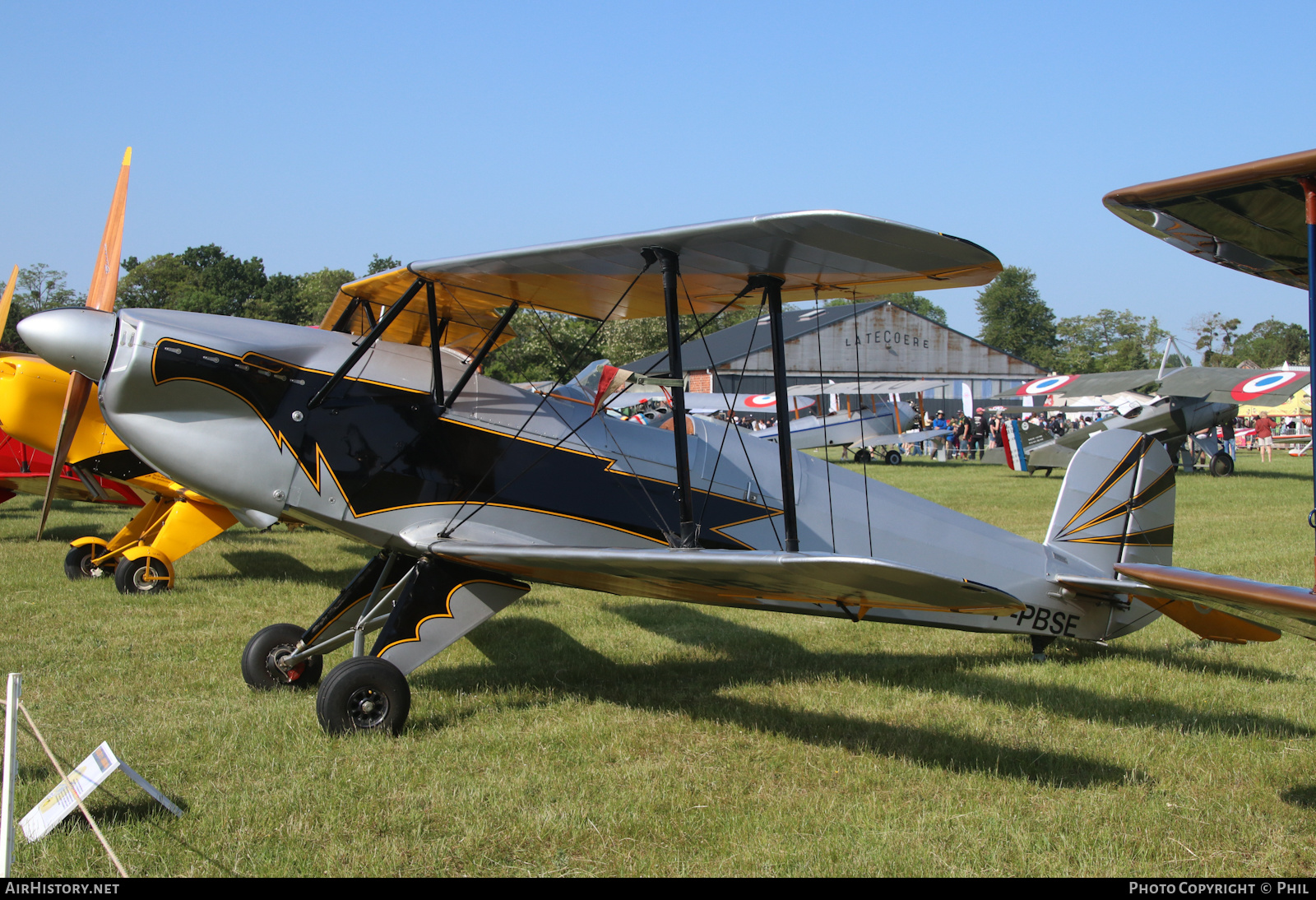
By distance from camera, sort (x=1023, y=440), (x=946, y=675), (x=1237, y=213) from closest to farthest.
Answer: (x=1237, y=213) → (x=946, y=675) → (x=1023, y=440)

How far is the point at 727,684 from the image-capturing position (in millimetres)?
6105

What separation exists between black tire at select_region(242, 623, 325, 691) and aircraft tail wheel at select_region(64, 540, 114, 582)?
500 cm

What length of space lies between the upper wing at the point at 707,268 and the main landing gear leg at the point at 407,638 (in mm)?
1691

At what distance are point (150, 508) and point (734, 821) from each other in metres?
8.49

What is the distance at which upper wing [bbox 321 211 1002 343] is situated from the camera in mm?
4168

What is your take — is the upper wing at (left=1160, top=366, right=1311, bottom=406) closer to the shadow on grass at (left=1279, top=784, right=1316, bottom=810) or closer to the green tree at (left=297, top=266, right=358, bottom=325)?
the shadow on grass at (left=1279, top=784, right=1316, bottom=810)

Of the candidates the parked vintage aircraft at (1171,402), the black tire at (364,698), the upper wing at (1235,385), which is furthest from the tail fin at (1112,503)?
the upper wing at (1235,385)

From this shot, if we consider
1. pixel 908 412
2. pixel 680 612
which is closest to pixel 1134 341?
pixel 908 412

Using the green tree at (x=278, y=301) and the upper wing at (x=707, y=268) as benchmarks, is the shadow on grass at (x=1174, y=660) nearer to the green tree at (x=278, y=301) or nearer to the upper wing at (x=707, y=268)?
the upper wing at (x=707, y=268)

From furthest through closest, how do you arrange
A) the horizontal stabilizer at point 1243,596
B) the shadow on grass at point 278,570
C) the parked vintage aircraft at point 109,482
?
the shadow on grass at point 278,570, the parked vintage aircraft at point 109,482, the horizontal stabilizer at point 1243,596

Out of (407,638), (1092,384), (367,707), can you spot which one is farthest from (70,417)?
(1092,384)

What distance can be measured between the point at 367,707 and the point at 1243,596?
3959 mm

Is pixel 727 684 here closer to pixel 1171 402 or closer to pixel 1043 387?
pixel 1171 402

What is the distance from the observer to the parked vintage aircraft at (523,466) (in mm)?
4570
